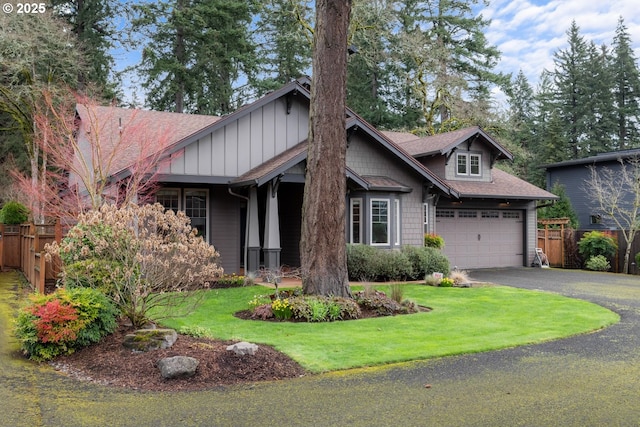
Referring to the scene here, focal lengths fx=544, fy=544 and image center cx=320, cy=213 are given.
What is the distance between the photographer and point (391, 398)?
5.36 metres

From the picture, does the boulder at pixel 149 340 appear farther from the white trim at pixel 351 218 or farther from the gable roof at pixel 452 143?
the gable roof at pixel 452 143

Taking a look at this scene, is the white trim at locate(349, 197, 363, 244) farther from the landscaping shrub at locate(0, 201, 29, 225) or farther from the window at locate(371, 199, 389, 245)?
the landscaping shrub at locate(0, 201, 29, 225)

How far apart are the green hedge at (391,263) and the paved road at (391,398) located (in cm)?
843

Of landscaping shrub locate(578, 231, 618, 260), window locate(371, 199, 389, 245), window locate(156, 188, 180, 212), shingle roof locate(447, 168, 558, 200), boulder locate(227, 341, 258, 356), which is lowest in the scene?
boulder locate(227, 341, 258, 356)

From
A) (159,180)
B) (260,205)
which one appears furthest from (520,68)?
(159,180)

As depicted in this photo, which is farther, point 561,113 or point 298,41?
point 561,113

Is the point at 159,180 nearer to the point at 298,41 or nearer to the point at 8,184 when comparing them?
the point at 8,184

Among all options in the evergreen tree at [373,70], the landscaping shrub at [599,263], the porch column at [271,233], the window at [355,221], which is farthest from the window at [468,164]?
the evergreen tree at [373,70]

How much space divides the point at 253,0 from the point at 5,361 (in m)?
29.9

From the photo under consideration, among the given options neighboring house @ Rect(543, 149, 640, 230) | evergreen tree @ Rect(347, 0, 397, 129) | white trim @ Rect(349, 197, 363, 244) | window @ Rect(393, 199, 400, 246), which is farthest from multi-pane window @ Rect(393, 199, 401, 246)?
evergreen tree @ Rect(347, 0, 397, 129)

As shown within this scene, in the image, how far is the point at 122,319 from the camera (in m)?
8.37

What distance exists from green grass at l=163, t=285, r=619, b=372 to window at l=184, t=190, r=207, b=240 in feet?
12.6

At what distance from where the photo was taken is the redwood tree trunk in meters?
10.5

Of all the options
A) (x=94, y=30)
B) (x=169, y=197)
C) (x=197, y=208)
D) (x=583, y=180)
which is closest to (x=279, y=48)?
(x=94, y=30)
